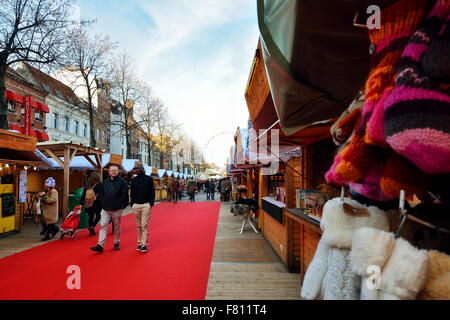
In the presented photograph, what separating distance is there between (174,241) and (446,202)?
271 inches

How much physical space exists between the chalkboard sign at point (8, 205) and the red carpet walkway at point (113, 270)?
244cm

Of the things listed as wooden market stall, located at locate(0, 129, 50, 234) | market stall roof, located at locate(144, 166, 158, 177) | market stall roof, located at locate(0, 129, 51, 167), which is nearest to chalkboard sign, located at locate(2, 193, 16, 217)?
wooden market stall, located at locate(0, 129, 50, 234)

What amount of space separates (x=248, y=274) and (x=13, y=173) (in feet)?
30.7

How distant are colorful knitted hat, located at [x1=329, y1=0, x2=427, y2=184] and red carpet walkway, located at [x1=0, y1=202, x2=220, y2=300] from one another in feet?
11.2

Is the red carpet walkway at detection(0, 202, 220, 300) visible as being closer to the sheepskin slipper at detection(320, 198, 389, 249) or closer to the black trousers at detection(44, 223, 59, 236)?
the black trousers at detection(44, 223, 59, 236)

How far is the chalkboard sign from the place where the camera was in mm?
7777

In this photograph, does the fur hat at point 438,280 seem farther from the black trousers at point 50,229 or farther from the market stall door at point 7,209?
the market stall door at point 7,209

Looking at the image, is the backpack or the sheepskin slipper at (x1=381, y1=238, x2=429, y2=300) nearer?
the sheepskin slipper at (x1=381, y1=238, x2=429, y2=300)

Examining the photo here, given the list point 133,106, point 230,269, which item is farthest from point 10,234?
point 133,106

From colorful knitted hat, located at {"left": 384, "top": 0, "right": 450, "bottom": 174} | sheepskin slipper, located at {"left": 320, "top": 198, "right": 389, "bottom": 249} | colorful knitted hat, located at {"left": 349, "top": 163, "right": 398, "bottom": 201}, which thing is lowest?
sheepskin slipper, located at {"left": 320, "top": 198, "right": 389, "bottom": 249}

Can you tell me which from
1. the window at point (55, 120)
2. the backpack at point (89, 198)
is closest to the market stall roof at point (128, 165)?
the backpack at point (89, 198)

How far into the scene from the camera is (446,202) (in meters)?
0.82

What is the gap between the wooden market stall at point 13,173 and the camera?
686cm
